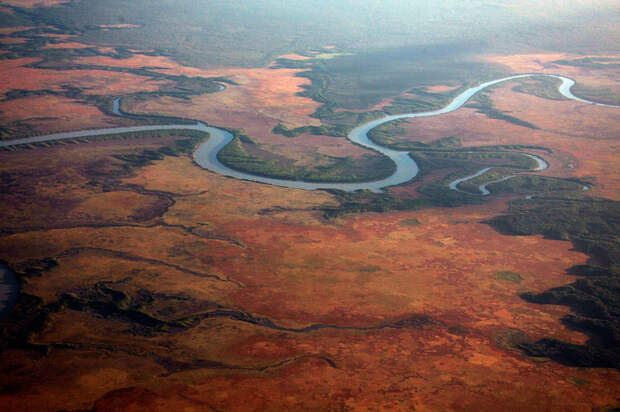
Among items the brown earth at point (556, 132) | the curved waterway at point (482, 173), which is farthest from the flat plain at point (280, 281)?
the curved waterway at point (482, 173)

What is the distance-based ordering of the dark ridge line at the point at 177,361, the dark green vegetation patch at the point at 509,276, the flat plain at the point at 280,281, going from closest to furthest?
1. the flat plain at the point at 280,281
2. the dark ridge line at the point at 177,361
3. the dark green vegetation patch at the point at 509,276

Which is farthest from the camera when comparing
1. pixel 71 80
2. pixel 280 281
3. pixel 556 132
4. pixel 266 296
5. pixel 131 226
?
pixel 71 80

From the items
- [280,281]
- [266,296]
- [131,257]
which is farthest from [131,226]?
[266,296]

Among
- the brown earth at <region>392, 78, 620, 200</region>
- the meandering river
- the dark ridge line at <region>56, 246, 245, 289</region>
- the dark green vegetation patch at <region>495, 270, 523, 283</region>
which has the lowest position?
the dark ridge line at <region>56, 246, 245, 289</region>

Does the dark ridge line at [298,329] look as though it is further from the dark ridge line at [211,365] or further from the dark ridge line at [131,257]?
the dark ridge line at [131,257]

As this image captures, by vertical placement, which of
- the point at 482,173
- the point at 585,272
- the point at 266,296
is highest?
the point at 482,173

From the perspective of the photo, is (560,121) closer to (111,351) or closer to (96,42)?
(111,351)

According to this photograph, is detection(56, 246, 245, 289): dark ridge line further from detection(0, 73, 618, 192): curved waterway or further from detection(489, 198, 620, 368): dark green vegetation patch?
detection(0, 73, 618, 192): curved waterway

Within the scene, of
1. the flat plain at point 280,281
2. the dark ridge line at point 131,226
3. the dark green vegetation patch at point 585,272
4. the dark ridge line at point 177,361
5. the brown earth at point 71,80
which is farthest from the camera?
the brown earth at point 71,80

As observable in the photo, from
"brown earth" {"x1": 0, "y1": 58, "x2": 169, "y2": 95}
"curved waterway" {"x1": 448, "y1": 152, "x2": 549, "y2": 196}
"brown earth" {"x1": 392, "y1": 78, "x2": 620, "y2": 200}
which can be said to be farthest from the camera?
"brown earth" {"x1": 0, "y1": 58, "x2": 169, "y2": 95}

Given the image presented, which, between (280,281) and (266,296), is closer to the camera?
(266,296)

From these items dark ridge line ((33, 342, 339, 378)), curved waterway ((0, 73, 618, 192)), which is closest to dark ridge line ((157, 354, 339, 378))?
dark ridge line ((33, 342, 339, 378))

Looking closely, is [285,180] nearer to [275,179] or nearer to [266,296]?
[275,179]
